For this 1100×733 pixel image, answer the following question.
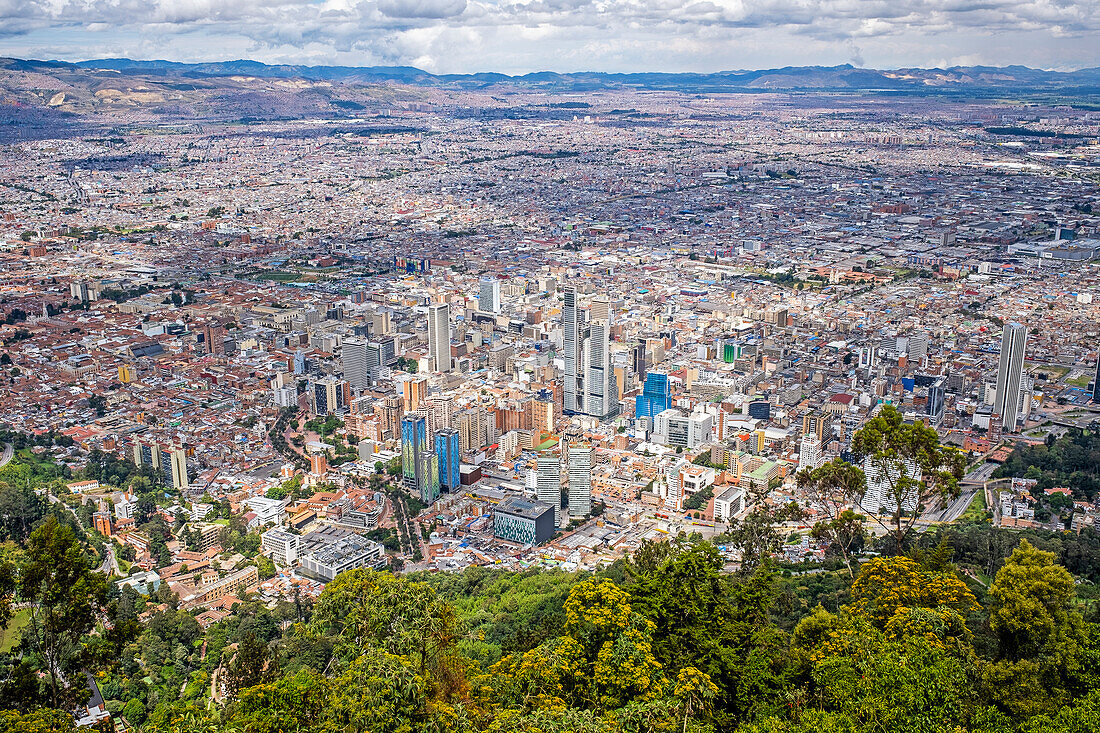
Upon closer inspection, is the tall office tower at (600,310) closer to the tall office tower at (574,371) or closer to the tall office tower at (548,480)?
the tall office tower at (574,371)

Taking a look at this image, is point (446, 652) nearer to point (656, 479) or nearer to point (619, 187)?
point (656, 479)

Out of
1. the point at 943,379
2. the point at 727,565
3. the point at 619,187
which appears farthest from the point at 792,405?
the point at 619,187

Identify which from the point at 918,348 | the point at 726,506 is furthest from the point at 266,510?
the point at 918,348

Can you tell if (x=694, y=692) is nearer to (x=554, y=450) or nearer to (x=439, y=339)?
(x=554, y=450)

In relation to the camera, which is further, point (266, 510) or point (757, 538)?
point (266, 510)

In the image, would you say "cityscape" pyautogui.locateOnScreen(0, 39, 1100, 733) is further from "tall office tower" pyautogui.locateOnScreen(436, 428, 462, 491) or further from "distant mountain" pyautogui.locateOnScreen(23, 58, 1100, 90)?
"distant mountain" pyautogui.locateOnScreen(23, 58, 1100, 90)


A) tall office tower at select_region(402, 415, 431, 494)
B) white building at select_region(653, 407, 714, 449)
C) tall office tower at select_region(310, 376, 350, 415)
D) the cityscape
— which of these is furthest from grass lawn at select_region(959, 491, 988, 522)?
tall office tower at select_region(310, 376, 350, 415)

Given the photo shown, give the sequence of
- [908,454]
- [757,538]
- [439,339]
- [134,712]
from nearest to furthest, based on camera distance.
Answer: [908,454] → [134,712] → [757,538] → [439,339]
